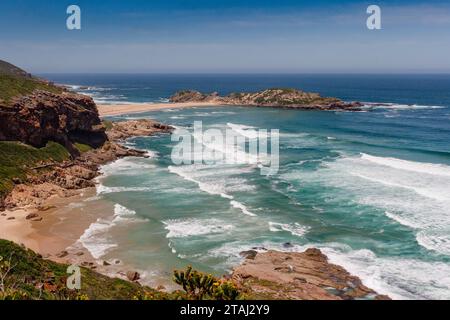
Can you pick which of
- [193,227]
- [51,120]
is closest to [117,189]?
[193,227]

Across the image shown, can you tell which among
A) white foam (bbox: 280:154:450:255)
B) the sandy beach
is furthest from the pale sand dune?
the sandy beach

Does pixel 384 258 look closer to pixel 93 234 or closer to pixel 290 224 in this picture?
pixel 290 224

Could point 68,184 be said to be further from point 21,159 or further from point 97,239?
point 97,239

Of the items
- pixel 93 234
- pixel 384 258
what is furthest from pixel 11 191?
pixel 384 258

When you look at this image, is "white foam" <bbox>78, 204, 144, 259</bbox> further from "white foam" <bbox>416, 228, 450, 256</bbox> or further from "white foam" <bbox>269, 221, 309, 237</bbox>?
"white foam" <bbox>416, 228, 450, 256</bbox>

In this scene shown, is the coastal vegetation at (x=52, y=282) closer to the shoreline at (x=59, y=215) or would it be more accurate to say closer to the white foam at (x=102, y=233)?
the shoreline at (x=59, y=215)

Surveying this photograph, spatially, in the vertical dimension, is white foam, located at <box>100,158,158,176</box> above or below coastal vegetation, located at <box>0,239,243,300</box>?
above

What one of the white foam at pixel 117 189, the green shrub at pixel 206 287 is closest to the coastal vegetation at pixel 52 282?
the green shrub at pixel 206 287
